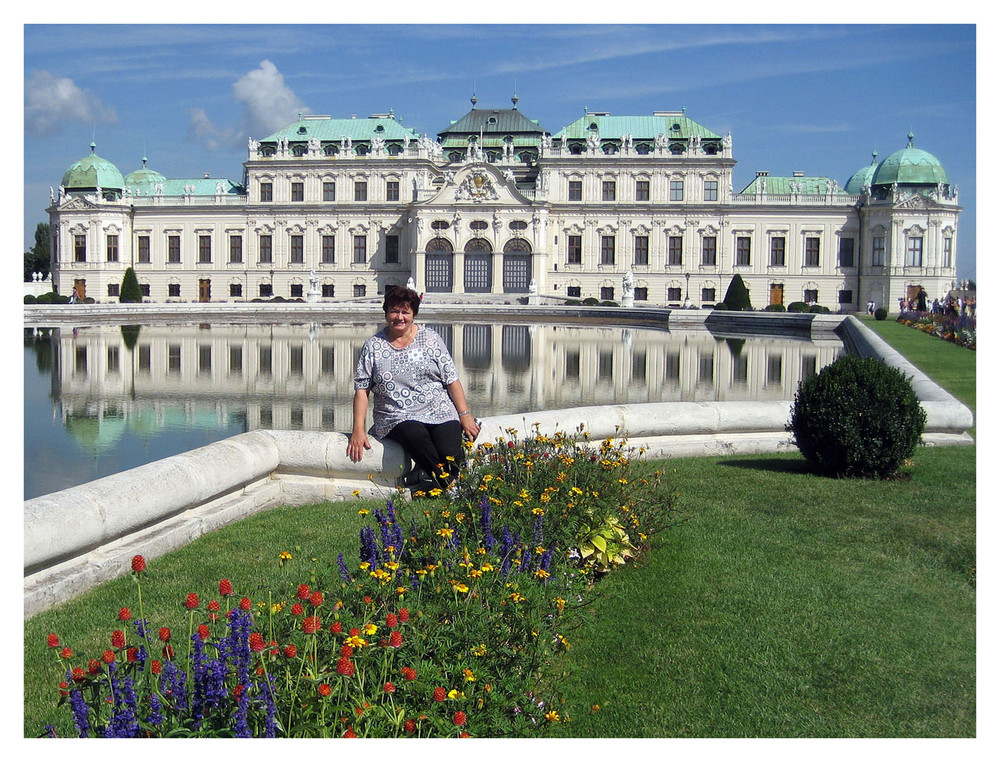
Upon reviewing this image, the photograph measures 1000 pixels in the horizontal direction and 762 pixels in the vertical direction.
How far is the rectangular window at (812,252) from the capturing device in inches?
2317

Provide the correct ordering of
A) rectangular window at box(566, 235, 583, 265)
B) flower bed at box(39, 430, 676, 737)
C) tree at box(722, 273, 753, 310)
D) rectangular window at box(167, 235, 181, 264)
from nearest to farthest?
flower bed at box(39, 430, 676, 737)
tree at box(722, 273, 753, 310)
rectangular window at box(566, 235, 583, 265)
rectangular window at box(167, 235, 181, 264)

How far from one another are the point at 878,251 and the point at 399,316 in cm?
5646

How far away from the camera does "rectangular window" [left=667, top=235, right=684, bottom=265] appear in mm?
59812

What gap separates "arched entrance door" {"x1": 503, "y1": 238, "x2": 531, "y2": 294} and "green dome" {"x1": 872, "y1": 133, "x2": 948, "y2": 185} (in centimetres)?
2295

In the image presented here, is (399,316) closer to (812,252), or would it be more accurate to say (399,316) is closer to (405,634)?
(405,634)

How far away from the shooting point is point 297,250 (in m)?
62.4

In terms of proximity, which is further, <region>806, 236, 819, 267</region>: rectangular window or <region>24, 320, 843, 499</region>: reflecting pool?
<region>806, 236, 819, 267</region>: rectangular window

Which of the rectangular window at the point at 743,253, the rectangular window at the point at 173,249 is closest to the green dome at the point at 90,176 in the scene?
the rectangular window at the point at 173,249

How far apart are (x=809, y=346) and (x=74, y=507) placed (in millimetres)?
29265

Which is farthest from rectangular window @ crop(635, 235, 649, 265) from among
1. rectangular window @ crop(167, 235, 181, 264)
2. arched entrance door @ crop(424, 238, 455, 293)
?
rectangular window @ crop(167, 235, 181, 264)

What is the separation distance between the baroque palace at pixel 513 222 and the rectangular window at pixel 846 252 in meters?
0.16

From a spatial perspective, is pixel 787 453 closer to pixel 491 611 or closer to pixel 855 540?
pixel 855 540

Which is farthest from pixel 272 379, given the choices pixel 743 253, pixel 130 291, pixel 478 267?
pixel 743 253

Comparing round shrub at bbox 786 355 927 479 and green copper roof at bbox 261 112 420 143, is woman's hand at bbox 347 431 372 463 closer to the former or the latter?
round shrub at bbox 786 355 927 479
